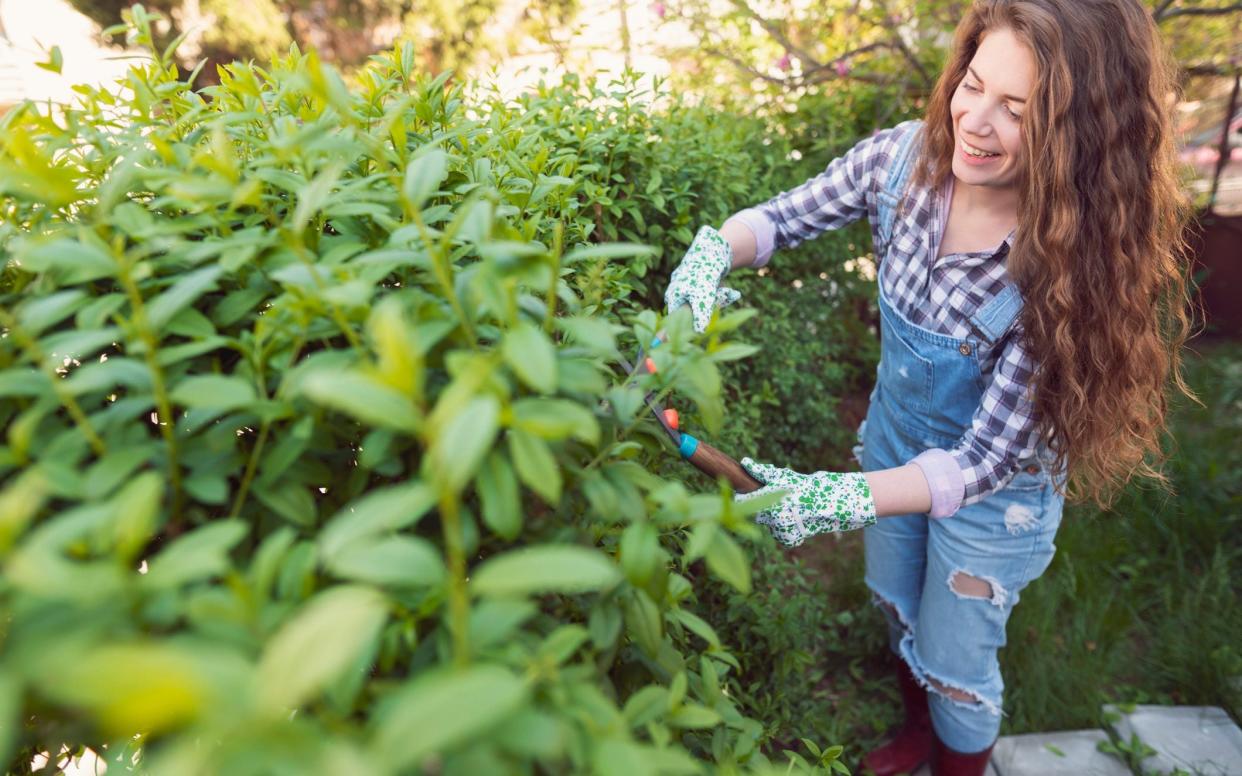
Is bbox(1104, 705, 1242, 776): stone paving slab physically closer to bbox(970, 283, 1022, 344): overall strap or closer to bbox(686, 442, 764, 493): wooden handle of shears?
bbox(970, 283, 1022, 344): overall strap

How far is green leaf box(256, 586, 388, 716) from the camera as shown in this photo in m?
0.44

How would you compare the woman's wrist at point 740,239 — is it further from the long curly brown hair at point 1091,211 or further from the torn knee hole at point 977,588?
the torn knee hole at point 977,588

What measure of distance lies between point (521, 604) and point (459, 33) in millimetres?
9766

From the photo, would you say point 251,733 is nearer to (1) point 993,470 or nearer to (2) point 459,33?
(1) point 993,470

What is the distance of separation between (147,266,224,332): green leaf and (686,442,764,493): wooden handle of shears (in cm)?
83

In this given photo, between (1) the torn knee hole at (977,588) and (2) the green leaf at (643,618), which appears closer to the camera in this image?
(2) the green leaf at (643,618)

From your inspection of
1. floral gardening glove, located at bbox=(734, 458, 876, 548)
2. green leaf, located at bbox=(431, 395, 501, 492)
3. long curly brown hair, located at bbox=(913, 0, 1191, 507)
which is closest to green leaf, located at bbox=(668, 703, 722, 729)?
green leaf, located at bbox=(431, 395, 501, 492)

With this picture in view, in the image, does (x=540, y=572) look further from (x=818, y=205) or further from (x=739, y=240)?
(x=818, y=205)

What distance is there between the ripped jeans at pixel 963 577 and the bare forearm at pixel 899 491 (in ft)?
1.21

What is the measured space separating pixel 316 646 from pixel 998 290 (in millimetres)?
1725

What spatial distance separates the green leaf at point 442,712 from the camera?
447 mm

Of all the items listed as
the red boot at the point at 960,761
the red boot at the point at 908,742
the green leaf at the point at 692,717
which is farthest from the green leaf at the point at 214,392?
the red boot at the point at 908,742

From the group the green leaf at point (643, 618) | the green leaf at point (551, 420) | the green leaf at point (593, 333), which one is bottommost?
the green leaf at point (643, 618)

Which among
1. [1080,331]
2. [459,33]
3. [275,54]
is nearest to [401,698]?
[275,54]
